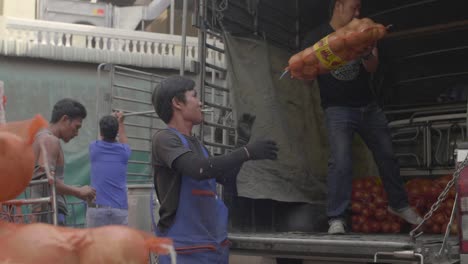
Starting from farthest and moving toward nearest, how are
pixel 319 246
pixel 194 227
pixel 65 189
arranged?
pixel 65 189 → pixel 319 246 → pixel 194 227

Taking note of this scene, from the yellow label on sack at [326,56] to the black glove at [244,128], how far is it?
2.76ft

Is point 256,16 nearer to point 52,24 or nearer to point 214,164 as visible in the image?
point 214,164

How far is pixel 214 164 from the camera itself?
328 centimetres

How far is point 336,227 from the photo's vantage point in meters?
4.57

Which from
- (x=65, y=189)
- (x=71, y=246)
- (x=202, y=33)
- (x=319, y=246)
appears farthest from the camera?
(x=202, y=33)

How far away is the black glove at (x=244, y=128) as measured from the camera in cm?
502

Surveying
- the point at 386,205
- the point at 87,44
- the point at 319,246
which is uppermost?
the point at 87,44

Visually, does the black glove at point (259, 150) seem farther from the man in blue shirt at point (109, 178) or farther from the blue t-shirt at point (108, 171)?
the blue t-shirt at point (108, 171)

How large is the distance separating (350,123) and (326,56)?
0.73 meters

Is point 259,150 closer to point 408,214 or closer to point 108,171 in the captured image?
point 408,214

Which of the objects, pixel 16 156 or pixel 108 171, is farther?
pixel 108 171

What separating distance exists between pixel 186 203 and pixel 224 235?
1.15ft

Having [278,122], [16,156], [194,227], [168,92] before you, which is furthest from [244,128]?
[16,156]

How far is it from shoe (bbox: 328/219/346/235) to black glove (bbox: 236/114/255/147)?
0.92 metres
